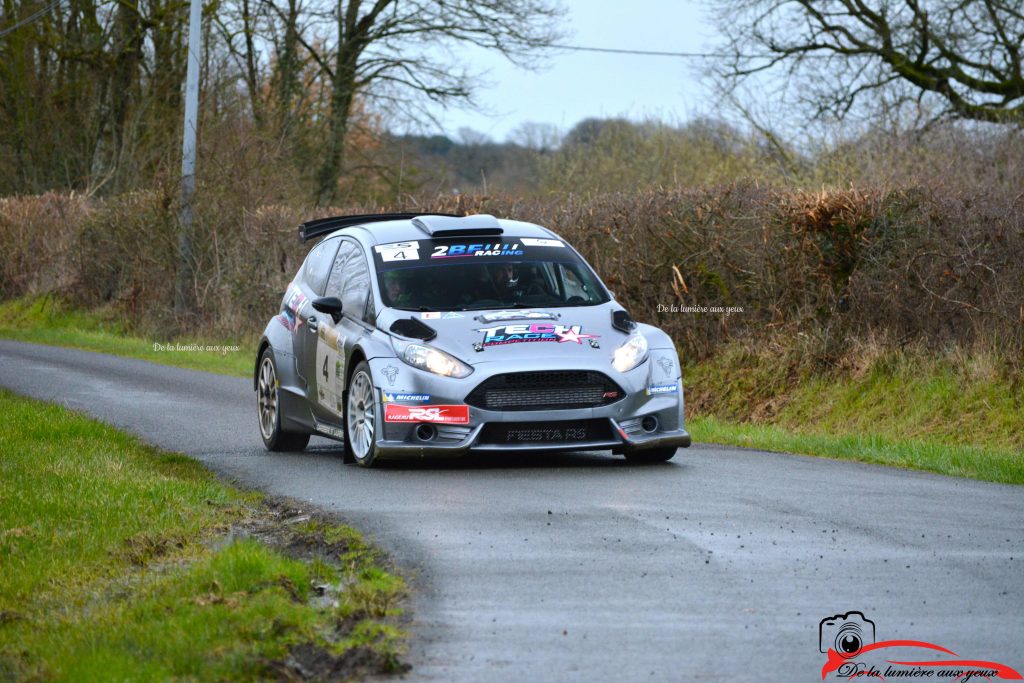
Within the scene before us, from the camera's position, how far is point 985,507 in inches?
370

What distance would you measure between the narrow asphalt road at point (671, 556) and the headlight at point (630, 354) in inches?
28.6

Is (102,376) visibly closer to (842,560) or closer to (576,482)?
(576,482)

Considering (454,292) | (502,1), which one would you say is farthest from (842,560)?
(502,1)

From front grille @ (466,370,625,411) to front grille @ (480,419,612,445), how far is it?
111 mm

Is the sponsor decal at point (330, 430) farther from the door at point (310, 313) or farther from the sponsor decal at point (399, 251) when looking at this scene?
the sponsor decal at point (399, 251)

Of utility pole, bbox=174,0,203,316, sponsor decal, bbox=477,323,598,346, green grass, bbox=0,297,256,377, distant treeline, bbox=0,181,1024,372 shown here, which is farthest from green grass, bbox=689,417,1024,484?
utility pole, bbox=174,0,203,316

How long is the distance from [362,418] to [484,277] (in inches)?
57.7

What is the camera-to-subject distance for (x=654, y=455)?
1155 centimetres

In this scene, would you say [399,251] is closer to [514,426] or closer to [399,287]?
[399,287]

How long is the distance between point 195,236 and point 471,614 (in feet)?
80.1

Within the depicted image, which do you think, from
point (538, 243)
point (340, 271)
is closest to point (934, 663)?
point (538, 243)

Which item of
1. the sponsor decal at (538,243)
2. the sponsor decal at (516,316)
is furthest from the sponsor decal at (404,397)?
the sponsor decal at (538,243)

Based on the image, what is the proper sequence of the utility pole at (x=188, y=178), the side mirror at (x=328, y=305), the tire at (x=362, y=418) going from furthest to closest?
1. the utility pole at (x=188, y=178)
2. the side mirror at (x=328, y=305)
3. the tire at (x=362, y=418)

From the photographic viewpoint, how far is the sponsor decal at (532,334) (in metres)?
10.9
